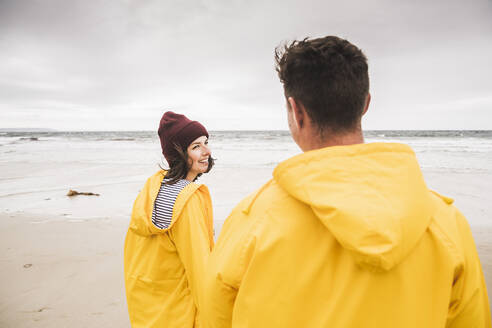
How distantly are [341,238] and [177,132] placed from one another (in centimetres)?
165

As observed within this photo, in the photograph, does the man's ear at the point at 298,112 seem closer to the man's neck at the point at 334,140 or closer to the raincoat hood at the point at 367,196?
the man's neck at the point at 334,140

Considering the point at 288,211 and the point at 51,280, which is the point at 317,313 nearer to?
the point at 288,211

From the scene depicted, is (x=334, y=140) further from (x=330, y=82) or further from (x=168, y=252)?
(x=168, y=252)

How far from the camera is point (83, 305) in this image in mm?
3053

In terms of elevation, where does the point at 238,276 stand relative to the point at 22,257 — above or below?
above

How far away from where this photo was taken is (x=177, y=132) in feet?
6.81

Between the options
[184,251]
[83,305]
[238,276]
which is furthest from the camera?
[83,305]

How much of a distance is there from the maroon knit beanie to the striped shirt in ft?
1.30

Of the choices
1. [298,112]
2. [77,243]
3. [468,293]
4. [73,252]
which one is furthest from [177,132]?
[77,243]

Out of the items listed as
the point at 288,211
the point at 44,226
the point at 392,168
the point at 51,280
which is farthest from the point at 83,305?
the point at 392,168

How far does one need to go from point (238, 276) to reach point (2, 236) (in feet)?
19.7

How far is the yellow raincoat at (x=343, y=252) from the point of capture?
2.45ft

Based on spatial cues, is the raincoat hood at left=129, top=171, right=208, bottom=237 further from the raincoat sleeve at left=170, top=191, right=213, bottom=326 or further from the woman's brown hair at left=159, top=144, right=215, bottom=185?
the woman's brown hair at left=159, top=144, right=215, bottom=185

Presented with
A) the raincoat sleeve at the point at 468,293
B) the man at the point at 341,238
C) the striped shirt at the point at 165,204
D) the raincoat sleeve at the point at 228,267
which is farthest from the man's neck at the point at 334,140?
the striped shirt at the point at 165,204
